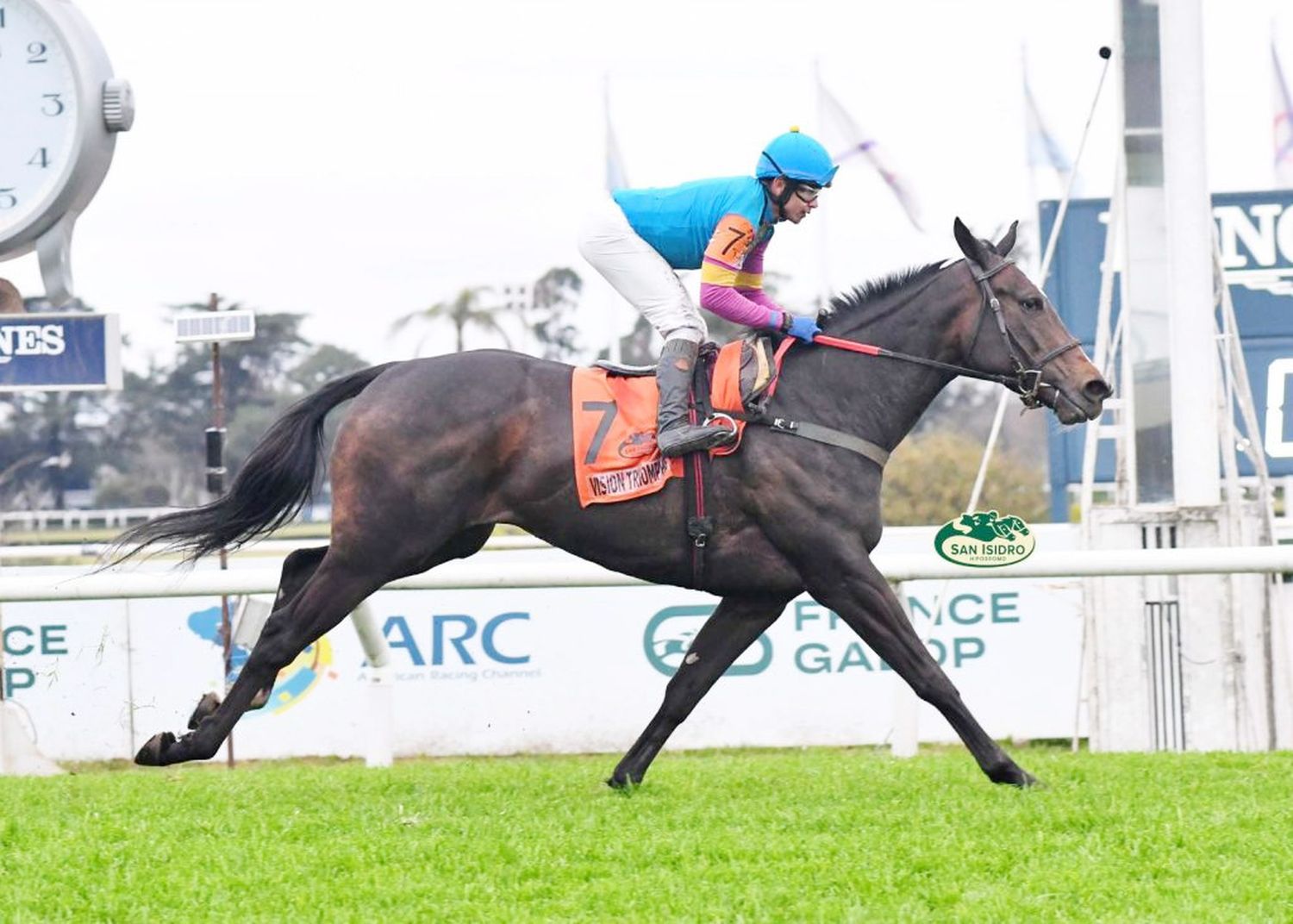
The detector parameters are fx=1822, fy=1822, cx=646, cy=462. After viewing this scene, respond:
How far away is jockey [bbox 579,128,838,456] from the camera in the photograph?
5.89m

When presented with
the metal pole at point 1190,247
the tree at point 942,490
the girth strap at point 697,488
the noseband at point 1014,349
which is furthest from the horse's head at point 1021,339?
the tree at point 942,490

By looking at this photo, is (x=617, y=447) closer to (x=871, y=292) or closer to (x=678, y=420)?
(x=678, y=420)

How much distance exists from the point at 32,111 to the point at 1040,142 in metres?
27.3

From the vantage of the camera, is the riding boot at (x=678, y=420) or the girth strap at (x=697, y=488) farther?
the girth strap at (x=697, y=488)

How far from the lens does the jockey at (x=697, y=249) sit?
5.89 m

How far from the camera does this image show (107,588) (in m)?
7.23

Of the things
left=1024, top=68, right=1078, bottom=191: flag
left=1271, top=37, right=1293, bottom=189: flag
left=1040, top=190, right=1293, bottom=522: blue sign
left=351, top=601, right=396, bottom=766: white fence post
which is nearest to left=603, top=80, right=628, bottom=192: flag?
left=1024, top=68, right=1078, bottom=191: flag

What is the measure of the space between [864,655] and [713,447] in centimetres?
464

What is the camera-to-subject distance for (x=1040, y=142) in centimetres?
3353

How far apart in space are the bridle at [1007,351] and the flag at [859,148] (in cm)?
1350

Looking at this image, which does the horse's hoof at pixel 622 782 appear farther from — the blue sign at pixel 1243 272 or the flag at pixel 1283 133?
the flag at pixel 1283 133

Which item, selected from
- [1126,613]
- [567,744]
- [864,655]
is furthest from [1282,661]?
[567,744]

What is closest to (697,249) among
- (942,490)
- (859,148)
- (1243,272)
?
(1243,272)

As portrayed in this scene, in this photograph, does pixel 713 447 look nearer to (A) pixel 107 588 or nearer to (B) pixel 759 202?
(B) pixel 759 202
